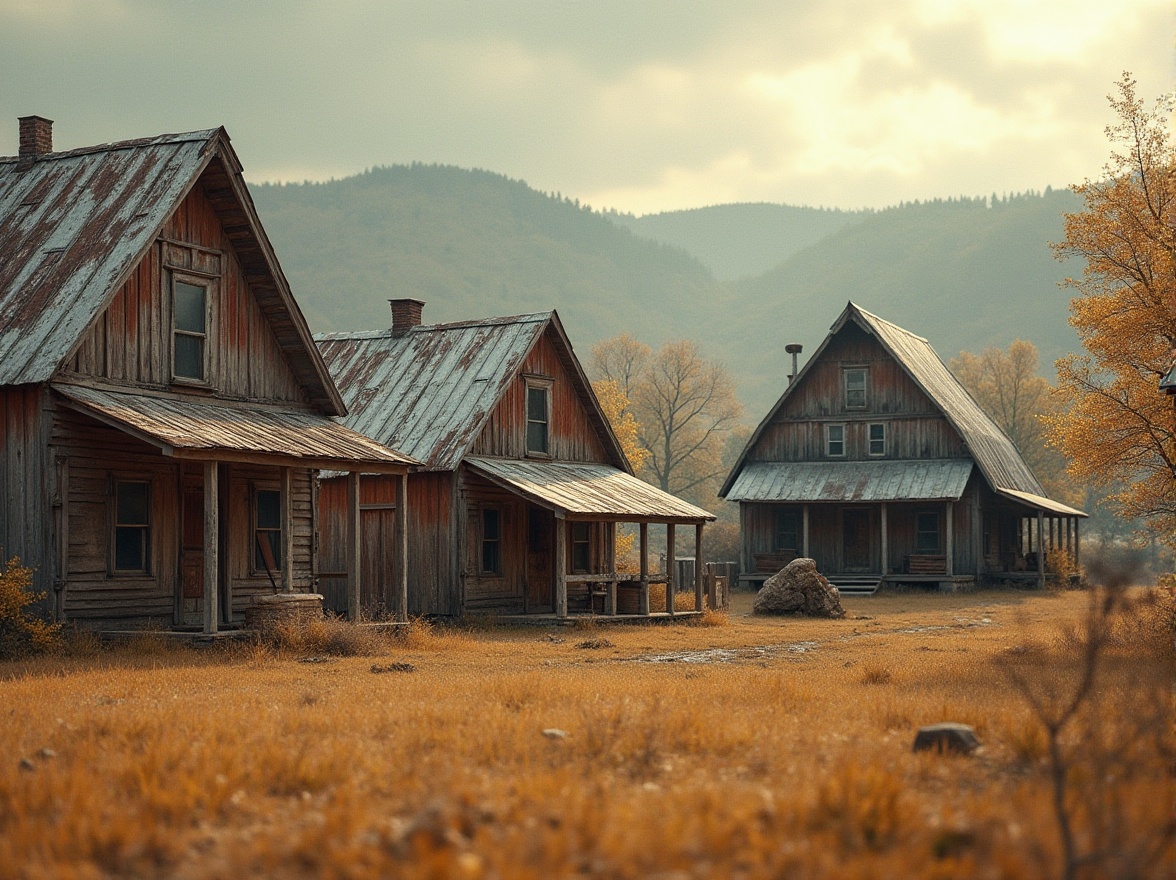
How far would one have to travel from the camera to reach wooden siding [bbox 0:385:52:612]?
18.8 m

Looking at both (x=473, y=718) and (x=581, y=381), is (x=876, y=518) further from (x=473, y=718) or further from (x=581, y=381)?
(x=473, y=718)

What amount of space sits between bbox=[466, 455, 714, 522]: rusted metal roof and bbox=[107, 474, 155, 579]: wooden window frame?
307 inches

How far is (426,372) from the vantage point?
31.1 m

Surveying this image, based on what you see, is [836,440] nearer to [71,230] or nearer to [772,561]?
[772,561]

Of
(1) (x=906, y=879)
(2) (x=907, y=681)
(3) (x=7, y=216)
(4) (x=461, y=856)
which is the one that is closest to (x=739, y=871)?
(1) (x=906, y=879)

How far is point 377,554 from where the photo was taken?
93.2ft

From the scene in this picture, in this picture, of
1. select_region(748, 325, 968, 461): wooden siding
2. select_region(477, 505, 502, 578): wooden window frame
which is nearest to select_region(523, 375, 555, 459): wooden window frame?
select_region(477, 505, 502, 578): wooden window frame

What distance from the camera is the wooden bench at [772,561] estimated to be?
45.8 m

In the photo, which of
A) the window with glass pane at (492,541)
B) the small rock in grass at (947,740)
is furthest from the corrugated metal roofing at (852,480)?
the small rock in grass at (947,740)

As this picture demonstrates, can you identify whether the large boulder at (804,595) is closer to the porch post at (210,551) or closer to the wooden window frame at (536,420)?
the wooden window frame at (536,420)

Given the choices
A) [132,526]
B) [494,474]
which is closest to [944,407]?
[494,474]

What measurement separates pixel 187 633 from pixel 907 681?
10.5 m

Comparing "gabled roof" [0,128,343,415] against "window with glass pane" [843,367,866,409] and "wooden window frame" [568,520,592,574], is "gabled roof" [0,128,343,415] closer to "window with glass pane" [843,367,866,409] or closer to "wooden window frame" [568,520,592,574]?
"wooden window frame" [568,520,592,574]

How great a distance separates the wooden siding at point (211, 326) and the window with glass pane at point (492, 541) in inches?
243
